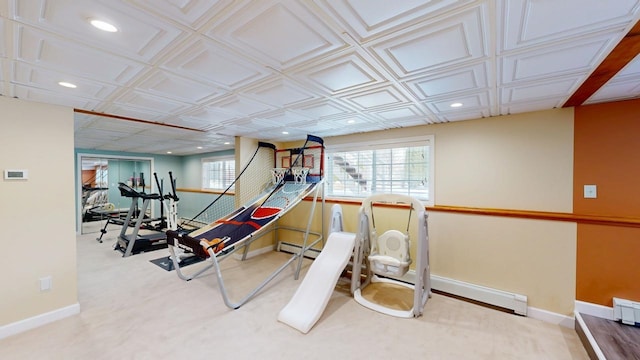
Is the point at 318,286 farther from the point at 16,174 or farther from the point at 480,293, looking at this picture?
the point at 16,174

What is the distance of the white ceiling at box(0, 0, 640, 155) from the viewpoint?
1175 millimetres

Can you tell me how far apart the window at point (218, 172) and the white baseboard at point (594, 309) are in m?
6.47

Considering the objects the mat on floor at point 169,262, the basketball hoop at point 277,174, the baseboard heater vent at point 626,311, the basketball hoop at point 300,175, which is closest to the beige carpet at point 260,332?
the baseboard heater vent at point 626,311

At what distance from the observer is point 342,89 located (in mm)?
2201

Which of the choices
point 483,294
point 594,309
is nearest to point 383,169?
point 483,294

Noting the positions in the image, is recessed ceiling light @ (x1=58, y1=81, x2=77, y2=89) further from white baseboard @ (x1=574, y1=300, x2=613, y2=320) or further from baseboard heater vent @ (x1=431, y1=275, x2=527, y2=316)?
white baseboard @ (x1=574, y1=300, x2=613, y2=320)

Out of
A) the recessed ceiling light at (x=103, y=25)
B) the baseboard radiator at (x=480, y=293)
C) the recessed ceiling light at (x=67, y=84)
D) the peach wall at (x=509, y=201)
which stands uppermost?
the recessed ceiling light at (x=103, y=25)

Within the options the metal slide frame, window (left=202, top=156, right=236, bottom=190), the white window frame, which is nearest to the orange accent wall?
the metal slide frame

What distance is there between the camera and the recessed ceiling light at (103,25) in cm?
124

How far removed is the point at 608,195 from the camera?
244 cm

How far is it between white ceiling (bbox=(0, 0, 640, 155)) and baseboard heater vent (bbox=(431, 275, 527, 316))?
207cm

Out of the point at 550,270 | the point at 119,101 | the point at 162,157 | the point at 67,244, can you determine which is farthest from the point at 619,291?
the point at 162,157

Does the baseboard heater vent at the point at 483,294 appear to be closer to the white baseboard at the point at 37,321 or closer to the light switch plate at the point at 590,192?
the light switch plate at the point at 590,192

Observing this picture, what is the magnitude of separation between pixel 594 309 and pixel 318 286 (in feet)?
8.93
